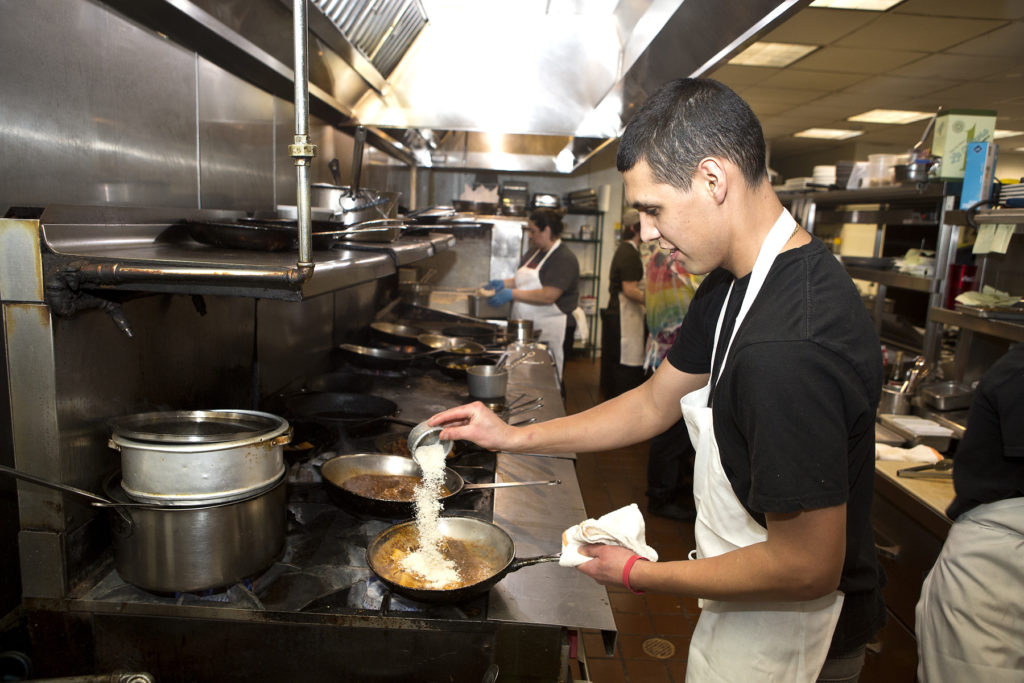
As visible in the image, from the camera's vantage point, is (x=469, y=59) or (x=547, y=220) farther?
(x=547, y=220)

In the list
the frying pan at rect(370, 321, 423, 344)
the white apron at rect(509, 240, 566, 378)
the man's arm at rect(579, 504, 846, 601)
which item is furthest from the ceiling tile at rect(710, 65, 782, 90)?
the man's arm at rect(579, 504, 846, 601)

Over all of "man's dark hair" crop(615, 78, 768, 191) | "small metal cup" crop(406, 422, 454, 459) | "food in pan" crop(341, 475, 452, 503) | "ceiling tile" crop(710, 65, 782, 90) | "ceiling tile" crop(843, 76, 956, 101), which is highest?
"ceiling tile" crop(710, 65, 782, 90)

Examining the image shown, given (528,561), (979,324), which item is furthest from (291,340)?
(979,324)

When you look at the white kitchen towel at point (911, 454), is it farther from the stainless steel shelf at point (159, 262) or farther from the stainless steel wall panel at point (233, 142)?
the stainless steel wall panel at point (233, 142)

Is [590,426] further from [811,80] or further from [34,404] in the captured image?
[811,80]

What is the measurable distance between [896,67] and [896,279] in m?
3.73

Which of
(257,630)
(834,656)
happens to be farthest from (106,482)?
(834,656)

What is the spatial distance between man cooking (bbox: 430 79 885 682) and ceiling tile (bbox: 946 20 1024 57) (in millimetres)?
5779

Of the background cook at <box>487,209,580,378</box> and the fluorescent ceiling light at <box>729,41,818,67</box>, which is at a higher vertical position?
the fluorescent ceiling light at <box>729,41,818,67</box>

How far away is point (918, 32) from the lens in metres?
5.52

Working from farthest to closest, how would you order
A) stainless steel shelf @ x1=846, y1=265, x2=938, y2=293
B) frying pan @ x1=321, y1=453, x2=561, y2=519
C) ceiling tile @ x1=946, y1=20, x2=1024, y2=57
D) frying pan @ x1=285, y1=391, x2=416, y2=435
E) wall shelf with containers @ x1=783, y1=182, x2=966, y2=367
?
ceiling tile @ x1=946, y1=20, x2=1024, y2=57 < stainless steel shelf @ x1=846, y1=265, x2=938, y2=293 < wall shelf with containers @ x1=783, y1=182, x2=966, y2=367 < frying pan @ x1=285, y1=391, x2=416, y2=435 < frying pan @ x1=321, y1=453, x2=561, y2=519

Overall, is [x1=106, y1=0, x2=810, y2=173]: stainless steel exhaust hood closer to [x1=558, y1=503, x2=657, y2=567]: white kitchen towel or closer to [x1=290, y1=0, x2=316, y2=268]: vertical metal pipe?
[x1=290, y1=0, x2=316, y2=268]: vertical metal pipe

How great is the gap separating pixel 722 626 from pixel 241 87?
2626mm

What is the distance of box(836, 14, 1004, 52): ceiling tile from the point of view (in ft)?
17.1
